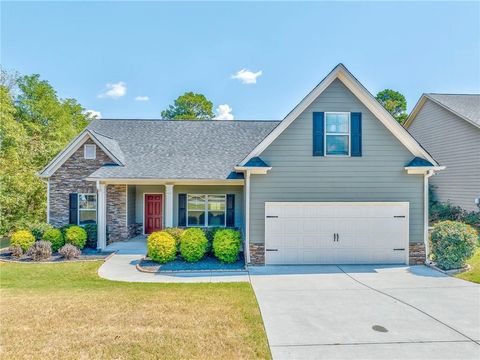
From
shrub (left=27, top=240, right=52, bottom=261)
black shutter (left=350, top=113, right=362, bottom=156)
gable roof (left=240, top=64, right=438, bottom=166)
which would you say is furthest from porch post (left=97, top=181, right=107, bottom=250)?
black shutter (left=350, top=113, right=362, bottom=156)

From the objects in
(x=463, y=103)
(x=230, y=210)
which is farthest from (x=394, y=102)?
(x=230, y=210)

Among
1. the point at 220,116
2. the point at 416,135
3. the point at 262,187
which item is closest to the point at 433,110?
the point at 416,135

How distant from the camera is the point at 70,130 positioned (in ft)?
93.1

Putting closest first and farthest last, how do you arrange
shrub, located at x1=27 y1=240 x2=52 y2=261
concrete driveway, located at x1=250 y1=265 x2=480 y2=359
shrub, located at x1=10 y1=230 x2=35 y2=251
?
concrete driveway, located at x1=250 y1=265 x2=480 y2=359, shrub, located at x1=27 y1=240 x2=52 y2=261, shrub, located at x1=10 y1=230 x2=35 y2=251

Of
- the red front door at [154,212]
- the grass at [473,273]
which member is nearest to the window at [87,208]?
the red front door at [154,212]

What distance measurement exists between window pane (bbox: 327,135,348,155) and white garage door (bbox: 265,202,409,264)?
6.04ft

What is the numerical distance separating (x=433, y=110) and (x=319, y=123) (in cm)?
1394

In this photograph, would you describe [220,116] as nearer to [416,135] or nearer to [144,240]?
[416,135]

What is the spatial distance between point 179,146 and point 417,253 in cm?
1161

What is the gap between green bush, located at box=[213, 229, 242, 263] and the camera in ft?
33.6

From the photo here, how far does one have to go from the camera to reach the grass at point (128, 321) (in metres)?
4.57

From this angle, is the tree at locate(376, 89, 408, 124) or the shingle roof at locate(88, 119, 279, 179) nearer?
the shingle roof at locate(88, 119, 279, 179)

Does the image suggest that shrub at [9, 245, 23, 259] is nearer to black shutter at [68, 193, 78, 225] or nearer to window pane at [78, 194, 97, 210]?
black shutter at [68, 193, 78, 225]

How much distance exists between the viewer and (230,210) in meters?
14.6
